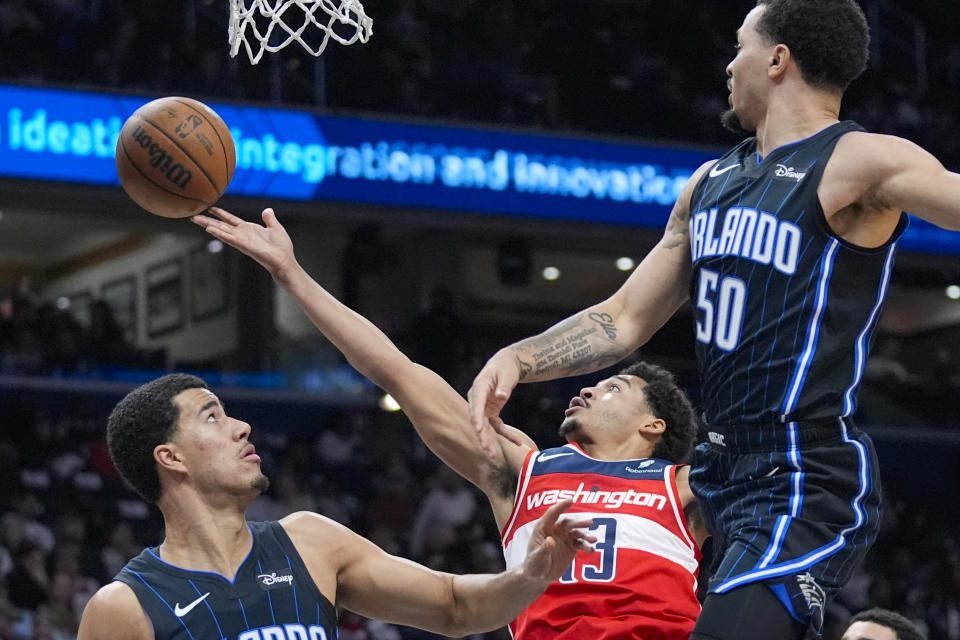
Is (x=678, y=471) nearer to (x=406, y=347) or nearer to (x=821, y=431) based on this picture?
(x=821, y=431)

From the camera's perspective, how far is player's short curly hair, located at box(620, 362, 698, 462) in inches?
185

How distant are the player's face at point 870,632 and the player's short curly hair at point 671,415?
2.69ft

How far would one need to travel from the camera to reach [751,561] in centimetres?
292

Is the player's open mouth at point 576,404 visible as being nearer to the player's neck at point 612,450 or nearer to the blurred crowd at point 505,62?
the player's neck at point 612,450

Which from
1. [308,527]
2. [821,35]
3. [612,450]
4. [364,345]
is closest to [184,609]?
[308,527]

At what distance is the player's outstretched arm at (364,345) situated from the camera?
11.8 feet

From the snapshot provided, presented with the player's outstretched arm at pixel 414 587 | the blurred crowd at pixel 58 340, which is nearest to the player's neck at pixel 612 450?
the player's outstretched arm at pixel 414 587

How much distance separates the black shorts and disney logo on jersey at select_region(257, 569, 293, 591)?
1104mm

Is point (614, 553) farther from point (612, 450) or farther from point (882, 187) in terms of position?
point (882, 187)

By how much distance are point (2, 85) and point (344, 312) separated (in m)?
7.72

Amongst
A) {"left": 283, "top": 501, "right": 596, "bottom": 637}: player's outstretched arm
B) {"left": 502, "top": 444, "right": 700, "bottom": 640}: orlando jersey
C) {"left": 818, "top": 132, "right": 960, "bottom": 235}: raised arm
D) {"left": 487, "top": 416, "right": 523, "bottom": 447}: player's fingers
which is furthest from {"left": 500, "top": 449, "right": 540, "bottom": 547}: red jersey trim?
{"left": 818, "top": 132, "right": 960, "bottom": 235}: raised arm

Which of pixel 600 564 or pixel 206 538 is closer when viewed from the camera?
pixel 206 538

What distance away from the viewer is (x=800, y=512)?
116 inches

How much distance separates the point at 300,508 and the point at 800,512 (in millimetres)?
8259
